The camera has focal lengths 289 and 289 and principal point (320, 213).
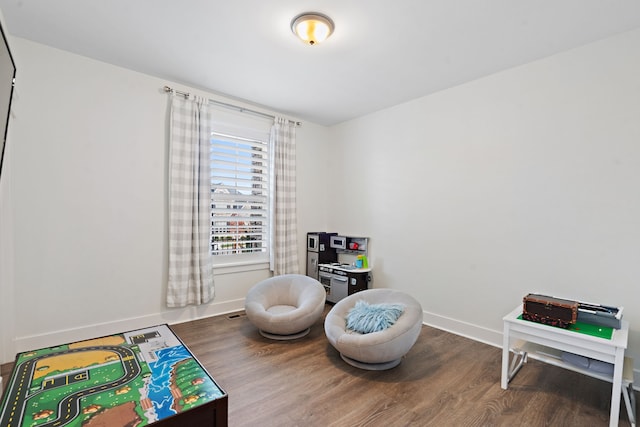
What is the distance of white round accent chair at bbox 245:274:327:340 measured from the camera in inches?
110

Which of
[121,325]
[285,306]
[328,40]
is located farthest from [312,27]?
[121,325]

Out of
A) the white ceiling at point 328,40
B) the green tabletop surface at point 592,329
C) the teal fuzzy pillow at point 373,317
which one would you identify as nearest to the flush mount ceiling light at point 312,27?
the white ceiling at point 328,40

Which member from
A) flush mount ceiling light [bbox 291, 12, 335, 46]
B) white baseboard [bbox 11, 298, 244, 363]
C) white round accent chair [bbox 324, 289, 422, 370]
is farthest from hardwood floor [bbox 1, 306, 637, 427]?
flush mount ceiling light [bbox 291, 12, 335, 46]

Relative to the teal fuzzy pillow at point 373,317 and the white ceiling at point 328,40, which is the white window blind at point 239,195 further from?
the teal fuzzy pillow at point 373,317

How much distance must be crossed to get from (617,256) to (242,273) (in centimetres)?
375

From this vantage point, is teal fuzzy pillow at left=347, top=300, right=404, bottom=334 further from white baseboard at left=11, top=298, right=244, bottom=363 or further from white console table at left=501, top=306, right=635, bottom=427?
white baseboard at left=11, top=298, right=244, bottom=363

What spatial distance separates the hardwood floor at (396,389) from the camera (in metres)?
1.82

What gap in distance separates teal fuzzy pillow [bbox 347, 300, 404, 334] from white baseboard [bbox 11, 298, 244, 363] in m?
1.82

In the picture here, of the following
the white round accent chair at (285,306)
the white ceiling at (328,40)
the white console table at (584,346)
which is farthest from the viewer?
the white round accent chair at (285,306)

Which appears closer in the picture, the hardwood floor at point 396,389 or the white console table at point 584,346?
the white console table at point 584,346

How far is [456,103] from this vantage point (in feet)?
10.5

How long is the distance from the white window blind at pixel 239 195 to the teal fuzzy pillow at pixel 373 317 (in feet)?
6.13

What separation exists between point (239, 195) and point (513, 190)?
312cm

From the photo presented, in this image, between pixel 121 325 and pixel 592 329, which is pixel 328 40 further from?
pixel 121 325
